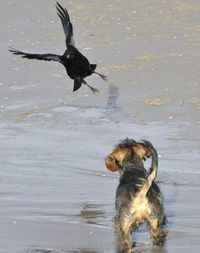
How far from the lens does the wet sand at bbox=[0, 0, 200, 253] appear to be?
7.93m

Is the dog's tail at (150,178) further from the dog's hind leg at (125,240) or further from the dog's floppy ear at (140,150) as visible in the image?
the dog's floppy ear at (140,150)

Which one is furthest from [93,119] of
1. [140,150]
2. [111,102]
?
[140,150]

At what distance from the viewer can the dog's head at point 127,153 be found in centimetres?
765

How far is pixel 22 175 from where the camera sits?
9719mm

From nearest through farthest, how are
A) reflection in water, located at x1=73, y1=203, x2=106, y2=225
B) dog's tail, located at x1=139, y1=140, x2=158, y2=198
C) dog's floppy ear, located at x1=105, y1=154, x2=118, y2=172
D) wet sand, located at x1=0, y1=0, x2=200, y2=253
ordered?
dog's tail, located at x1=139, y1=140, x2=158, y2=198 → dog's floppy ear, located at x1=105, y1=154, x2=118, y2=172 → wet sand, located at x1=0, y1=0, x2=200, y2=253 → reflection in water, located at x1=73, y1=203, x2=106, y2=225

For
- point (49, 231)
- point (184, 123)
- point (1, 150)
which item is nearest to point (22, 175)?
point (1, 150)

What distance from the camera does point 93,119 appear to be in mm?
12164

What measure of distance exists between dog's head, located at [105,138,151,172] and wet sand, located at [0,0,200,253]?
616 millimetres

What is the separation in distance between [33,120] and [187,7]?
16.7 ft

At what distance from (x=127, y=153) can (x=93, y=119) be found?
449 cm

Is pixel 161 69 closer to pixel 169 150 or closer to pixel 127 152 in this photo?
pixel 169 150

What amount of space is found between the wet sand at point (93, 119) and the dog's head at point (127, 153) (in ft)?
2.02

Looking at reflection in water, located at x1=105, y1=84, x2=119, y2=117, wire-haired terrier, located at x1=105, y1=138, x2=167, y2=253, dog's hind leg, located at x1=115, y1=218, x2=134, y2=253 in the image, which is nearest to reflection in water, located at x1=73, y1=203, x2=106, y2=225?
wire-haired terrier, located at x1=105, y1=138, x2=167, y2=253

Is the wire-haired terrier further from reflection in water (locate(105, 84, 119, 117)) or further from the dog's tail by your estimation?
reflection in water (locate(105, 84, 119, 117))
